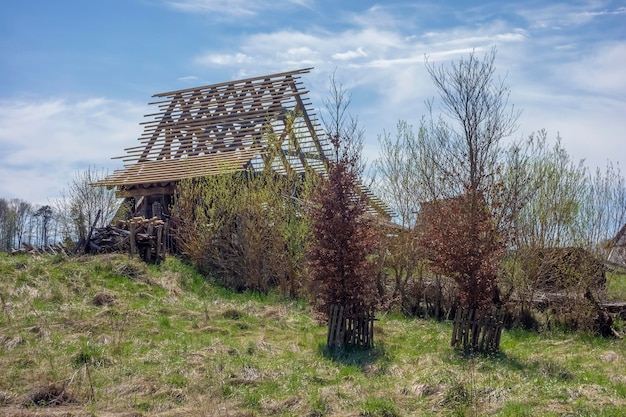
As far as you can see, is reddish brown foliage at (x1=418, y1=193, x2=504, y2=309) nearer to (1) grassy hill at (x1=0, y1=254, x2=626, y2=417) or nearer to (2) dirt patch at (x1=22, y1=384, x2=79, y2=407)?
(1) grassy hill at (x1=0, y1=254, x2=626, y2=417)

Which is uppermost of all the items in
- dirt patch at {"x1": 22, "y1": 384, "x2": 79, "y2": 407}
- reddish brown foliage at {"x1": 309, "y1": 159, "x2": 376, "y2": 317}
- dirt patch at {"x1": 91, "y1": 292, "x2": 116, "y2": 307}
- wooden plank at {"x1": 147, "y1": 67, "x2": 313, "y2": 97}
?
wooden plank at {"x1": 147, "y1": 67, "x2": 313, "y2": 97}

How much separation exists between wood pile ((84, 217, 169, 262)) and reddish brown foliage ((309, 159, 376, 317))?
8.97 metres

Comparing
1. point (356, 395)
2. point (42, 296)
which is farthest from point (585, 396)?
point (42, 296)

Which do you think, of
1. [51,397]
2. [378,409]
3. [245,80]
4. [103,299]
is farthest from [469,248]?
[245,80]

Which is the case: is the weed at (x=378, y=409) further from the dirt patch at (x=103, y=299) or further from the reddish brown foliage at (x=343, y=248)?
the dirt patch at (x=103, y=299)

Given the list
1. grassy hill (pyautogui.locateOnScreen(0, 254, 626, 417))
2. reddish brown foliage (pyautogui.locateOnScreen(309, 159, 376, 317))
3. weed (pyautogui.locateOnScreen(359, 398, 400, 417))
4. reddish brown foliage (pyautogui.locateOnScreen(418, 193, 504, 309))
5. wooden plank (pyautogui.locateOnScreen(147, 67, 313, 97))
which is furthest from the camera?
wooden plank (pyautogui.locateOnScreen(147, 67, 313, 97))

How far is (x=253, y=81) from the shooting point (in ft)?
89.8

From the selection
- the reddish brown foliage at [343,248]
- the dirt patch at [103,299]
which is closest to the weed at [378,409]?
the reddish brown foliage at [343,248]

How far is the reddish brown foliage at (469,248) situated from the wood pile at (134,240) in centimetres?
1035

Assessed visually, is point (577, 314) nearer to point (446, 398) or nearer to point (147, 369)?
point (446, 398)

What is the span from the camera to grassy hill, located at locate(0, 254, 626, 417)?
7746mm

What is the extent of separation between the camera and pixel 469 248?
11.7m

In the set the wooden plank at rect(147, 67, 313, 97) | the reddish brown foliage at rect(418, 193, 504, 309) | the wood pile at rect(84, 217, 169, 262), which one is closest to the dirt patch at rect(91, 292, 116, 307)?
the wood pile at rect(84, 217, 169, 262)

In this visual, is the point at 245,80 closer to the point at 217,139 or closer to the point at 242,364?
the point at 217,139
